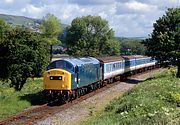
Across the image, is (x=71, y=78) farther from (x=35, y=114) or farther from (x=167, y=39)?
(x=167, y=39)

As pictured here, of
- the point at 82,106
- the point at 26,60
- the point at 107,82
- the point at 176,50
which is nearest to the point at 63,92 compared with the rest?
the point at 82,106

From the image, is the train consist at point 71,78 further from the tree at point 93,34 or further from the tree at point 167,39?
the tree at point 93,34

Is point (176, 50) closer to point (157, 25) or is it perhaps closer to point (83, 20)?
point (157, 25)

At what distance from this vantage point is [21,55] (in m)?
41.2

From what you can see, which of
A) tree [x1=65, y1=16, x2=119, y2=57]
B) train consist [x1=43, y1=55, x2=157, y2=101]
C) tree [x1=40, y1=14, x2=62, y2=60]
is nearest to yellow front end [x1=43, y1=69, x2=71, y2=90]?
train consist [x1=43, y1=55, x2=157, y2=101]

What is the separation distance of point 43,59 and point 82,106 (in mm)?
15995

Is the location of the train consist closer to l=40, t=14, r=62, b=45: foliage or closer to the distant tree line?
the distant tree line

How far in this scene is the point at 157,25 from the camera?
52812 millimetres

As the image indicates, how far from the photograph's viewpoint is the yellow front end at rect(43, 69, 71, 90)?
28872mm

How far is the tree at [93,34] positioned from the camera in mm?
120750

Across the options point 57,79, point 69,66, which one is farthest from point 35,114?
point 69,66

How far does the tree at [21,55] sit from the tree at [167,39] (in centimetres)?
1473

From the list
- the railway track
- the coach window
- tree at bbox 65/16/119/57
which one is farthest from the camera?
tree at bbox 65/16/119/57

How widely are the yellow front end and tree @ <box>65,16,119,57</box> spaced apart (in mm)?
88772
